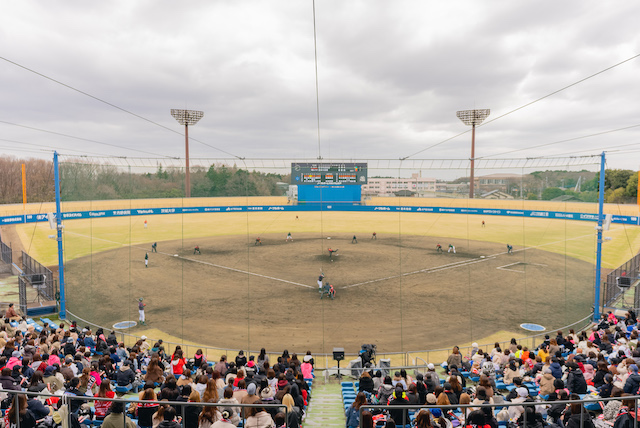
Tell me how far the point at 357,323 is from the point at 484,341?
5.99 m

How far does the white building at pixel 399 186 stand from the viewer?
192 feet

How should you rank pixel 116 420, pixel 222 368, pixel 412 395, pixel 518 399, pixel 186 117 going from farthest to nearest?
1. pixel 186 117
2. pixel 222 368
3. pixel 518 399
4. pixel 412 395
5. pixel 116 420

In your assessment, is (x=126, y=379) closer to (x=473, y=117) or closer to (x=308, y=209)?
(x=308, y=209)

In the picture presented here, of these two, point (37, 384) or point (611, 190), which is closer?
point (37, 384)

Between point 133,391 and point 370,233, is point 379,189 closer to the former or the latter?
point 370,233

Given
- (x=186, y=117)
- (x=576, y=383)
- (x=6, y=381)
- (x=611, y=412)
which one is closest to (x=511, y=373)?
(x=576, y=383)

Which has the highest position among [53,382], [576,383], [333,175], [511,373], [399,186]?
→ [333,175]

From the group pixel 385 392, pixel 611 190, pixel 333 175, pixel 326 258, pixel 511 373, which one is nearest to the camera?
pixel 385 392

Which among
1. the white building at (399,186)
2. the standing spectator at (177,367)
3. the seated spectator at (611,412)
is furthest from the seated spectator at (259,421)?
the white building at (399,186)

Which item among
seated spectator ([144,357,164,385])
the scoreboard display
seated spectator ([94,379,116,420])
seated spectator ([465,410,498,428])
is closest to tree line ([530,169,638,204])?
the scoreboard display

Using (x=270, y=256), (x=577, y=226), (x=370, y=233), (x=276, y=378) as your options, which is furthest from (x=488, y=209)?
(x=276, y=378)

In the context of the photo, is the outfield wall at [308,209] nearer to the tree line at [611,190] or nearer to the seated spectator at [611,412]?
the tree line at [611,190]

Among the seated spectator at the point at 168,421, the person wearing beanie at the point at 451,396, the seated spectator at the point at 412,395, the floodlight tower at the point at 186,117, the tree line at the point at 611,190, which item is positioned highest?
the floodlight tower at the point at 186,117

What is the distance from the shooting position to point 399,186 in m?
64.6
